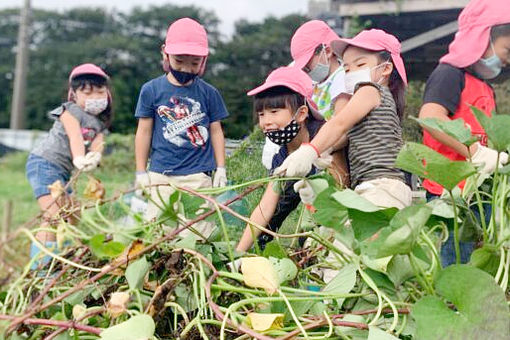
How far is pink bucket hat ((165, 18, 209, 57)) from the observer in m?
2.74

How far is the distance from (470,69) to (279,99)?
570 mm

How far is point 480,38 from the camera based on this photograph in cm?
226

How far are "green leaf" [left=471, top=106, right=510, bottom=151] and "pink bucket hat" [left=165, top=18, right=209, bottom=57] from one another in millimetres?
1666

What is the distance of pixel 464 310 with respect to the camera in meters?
1.11

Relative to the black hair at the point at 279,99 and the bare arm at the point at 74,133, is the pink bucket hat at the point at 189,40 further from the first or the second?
the bare arm at the point at 74,133

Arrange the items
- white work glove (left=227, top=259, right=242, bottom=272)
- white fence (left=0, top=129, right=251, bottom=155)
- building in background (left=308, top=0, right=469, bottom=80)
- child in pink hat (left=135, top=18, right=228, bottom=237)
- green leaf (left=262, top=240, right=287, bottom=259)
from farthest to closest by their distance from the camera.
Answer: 1. white fence (left=0, top=129, right=251, bottom=155)
2. building in background (left=308, top=0, right=469, bottom=80)
3. child in pink hat (left=135, top=18, right=228, bottom=237)
4. green leaf (left=262, top=240, right=287, bottom=259)
5. white work glove (left=227, top=259, right=242, bottom=272)

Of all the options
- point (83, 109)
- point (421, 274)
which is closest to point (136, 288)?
point (421, 274)

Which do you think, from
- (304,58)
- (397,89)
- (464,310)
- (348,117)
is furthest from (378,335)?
(304,58)

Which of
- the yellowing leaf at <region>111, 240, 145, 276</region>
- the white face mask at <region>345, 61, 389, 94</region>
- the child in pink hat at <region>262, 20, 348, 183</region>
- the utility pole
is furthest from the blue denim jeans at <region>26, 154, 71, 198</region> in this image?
the utility pole

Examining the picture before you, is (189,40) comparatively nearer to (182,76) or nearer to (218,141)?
(182,76)

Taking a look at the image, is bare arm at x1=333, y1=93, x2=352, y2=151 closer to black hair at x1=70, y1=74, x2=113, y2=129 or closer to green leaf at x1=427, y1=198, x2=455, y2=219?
green leaf at x1=427, y1=198, x2=455, y2=219

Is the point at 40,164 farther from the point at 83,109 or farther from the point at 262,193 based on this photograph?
the point at 262,193

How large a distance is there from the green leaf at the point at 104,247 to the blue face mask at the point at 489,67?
1305 mm

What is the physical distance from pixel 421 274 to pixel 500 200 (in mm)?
210
